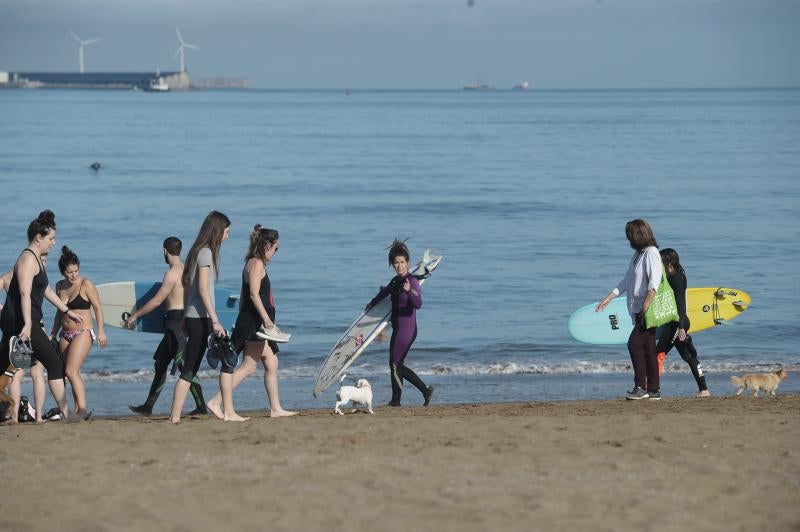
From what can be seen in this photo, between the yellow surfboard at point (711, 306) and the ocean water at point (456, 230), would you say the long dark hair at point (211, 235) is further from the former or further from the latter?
the yellow surfboard at point (711, 306)

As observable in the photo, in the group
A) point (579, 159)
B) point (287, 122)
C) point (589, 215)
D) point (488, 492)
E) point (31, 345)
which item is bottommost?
point (488, 492)

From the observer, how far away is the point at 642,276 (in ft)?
27.3

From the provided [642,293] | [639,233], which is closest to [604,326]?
[642,293]

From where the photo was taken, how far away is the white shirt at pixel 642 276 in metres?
8.24

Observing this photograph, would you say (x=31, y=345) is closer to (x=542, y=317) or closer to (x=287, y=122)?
(x=542, y=317)

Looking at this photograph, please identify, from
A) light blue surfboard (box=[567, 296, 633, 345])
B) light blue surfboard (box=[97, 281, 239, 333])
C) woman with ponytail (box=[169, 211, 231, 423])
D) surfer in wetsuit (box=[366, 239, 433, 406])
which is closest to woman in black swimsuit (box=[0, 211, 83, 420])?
woman with ponytail (box=[169, 211, 231, 423])

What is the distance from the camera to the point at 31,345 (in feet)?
24.3

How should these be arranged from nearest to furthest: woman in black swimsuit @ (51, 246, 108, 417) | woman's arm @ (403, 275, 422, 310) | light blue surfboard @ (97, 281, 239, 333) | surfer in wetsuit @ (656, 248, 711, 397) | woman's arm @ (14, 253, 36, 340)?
woman's arm @ (14, 253, 36, 340), woman in black swimsuit @ (51, 246, 108, 417), woman's arm @ (403, 275, 422, 310), surfer in wetsuit @ (656, 248, 711, 397), light blue surfboard @ (97, 281, 239, 333)

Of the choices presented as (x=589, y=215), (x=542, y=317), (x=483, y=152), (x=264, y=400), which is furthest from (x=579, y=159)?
(x=264, y=400)

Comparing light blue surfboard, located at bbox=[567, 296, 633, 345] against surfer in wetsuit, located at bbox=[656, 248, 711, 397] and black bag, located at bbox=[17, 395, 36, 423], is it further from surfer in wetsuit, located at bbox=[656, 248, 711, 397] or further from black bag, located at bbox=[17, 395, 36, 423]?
black bag, located at bbox=[17, 395, 36, 423]

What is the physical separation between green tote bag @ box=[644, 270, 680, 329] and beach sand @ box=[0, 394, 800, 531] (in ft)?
3.18

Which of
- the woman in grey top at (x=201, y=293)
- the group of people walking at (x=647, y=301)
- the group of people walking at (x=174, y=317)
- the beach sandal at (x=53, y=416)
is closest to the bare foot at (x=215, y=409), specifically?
the group of people walking at (x=174, y=317)

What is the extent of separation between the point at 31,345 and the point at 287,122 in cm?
8994

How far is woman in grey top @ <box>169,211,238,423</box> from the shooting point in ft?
24.7
